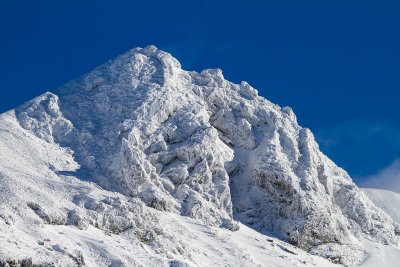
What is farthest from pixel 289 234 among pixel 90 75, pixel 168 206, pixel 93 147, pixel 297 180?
pixel 90 75

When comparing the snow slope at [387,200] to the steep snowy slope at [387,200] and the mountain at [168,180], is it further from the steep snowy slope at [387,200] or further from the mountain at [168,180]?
the mountain at [168,180]

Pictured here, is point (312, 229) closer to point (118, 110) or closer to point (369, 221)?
point (369, 221)

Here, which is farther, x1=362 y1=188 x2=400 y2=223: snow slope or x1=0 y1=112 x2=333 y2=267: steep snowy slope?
x1=362 y1=188 x2=400 y2=223: snow slope

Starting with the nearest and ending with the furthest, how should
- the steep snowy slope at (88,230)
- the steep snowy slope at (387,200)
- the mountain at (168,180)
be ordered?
the steep snowy slope at (88,230) → the mountain at (168,180) → the steep snowy slope at (387,200)

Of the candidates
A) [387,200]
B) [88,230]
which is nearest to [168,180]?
[88,230]

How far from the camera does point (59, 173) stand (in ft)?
258

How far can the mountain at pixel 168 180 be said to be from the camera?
63.8 m

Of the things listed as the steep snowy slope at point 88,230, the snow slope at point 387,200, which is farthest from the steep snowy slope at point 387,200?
the steep snowy slope at point 88,230

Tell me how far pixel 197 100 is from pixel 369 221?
2825 centimetres

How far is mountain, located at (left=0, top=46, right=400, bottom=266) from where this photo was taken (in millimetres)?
63812

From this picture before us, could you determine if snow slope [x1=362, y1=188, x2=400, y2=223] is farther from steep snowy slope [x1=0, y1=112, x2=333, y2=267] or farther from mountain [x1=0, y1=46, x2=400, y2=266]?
steep snowy slope [x1=0, y1=112, x2=333, y2=267]

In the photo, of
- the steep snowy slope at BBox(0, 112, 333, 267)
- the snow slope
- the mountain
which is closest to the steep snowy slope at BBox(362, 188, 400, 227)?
the snow slope

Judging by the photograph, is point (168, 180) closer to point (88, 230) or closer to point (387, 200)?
point (88, 230)

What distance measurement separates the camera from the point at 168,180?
270 ft
